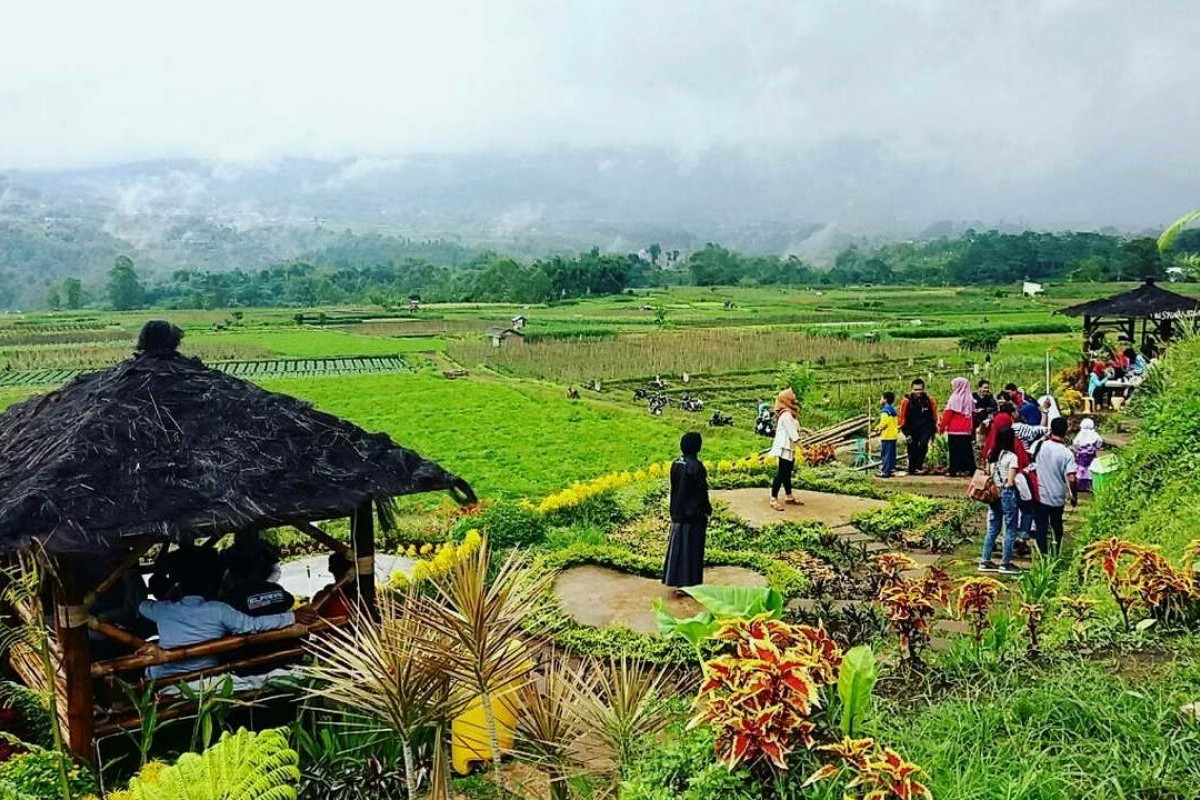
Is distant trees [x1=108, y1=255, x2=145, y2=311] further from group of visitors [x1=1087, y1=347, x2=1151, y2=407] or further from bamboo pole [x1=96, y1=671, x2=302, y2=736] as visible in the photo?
bamboo pole [x1=96, y1=671, x2=302, y2=736]

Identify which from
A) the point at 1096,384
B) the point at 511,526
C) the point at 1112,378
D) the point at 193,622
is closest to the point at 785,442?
the point at 511,526

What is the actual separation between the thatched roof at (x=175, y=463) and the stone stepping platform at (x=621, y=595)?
2.07 meters

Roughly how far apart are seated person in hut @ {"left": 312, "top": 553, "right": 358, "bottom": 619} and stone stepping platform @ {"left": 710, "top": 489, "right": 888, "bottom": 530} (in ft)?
17.3

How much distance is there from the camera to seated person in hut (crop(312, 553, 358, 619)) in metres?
6.25

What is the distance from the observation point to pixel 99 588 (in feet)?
17.0

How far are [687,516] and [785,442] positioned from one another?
3.45m

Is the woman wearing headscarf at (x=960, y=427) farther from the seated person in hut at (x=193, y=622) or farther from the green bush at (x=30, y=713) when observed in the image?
the green bush at (x=30, y=713)

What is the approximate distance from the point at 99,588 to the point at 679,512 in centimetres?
405

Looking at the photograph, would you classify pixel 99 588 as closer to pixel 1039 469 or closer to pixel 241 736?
pixel 241 736

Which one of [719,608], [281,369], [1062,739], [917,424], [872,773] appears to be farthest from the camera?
[281,369]

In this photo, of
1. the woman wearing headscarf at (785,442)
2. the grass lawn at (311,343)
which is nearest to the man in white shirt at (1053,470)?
the woman wearing headscarf at (785,442)

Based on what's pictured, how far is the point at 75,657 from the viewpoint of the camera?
5.14 m

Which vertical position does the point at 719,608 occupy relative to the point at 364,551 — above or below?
above

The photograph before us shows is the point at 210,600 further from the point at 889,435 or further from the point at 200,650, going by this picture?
the point at 889,435
